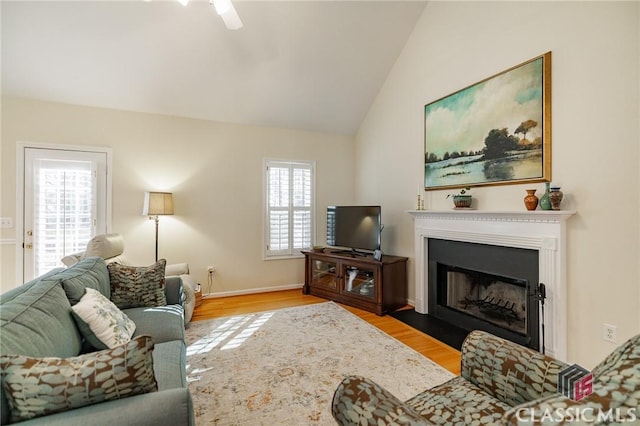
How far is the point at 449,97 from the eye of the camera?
11.3 feet

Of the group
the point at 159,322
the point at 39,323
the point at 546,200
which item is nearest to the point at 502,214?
the point at 546,200

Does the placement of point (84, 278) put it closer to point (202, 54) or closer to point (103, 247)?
point (103, 247)

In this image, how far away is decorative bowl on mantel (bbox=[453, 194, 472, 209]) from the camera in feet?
10.4

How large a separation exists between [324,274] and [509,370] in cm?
322

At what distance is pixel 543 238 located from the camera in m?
2.48

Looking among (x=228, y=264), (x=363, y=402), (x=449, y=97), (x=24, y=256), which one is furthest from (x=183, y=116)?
(x=363, y=402)

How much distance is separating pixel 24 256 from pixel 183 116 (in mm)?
2571

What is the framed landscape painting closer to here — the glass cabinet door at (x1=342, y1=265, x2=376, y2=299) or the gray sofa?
the glass cabinet door at (x1=342, y1=265, x2=376, y2=299)

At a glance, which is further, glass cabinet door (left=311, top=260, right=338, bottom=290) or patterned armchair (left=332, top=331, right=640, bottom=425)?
glass cabinet door (left=311, top=260, right=338, bottom=290)

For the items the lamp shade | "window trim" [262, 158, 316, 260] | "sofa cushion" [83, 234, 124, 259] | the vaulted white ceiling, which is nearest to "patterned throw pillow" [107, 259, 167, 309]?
"sofa cushion" [83, 234, 124, 259]

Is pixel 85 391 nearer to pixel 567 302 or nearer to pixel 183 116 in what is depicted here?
pixel 567 302

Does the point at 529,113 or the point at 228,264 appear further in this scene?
the point at 228,264

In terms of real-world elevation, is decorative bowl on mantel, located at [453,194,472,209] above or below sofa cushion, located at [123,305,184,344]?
above

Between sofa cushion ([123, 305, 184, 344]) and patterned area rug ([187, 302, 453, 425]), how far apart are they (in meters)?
0.43
